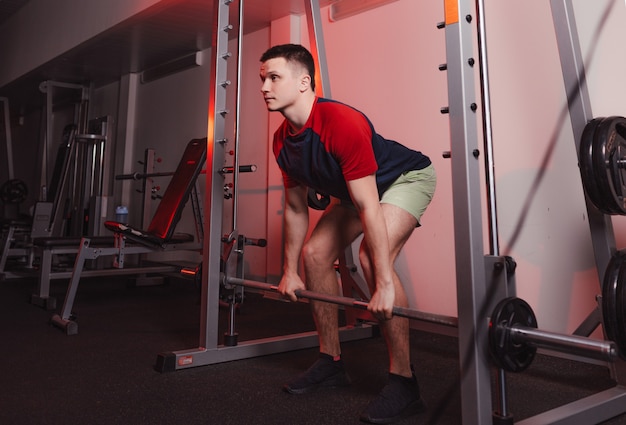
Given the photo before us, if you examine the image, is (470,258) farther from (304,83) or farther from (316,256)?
(304,83)

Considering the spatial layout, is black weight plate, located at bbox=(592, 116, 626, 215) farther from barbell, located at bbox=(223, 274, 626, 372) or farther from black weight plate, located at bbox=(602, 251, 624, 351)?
barbell, located at bbox=(223, 274, 626, 372)

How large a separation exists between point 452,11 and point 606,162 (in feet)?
2.21

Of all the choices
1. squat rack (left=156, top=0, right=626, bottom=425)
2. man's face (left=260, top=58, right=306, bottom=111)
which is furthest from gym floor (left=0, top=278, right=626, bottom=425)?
man's face (left=260, top=58, right=306, bottom=111)

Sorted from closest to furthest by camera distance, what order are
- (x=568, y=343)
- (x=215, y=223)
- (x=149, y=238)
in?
(x=568, y=343), (x=215, y=223), (x=149, y=238)

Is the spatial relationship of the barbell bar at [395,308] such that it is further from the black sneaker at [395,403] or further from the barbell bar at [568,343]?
the black sneaker at [395,403]

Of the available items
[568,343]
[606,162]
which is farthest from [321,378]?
[606,162]

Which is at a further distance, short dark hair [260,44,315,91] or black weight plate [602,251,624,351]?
short dark hair [260,44,315,91]

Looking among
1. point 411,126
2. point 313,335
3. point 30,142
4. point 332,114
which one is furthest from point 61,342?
point 30,142

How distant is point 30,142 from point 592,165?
8.87 m

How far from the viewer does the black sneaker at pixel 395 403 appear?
1463 millimetres

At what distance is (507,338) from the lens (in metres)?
1.19

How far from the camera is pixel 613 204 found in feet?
5.04

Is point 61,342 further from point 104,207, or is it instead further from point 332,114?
point 104,207

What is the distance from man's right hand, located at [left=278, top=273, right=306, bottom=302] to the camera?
166cm
